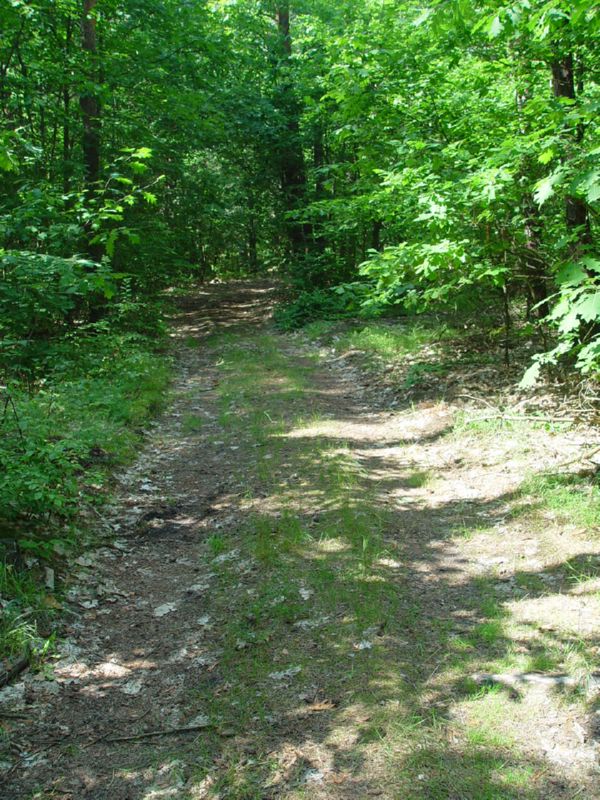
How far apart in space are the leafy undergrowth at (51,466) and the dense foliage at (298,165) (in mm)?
Answer: 42

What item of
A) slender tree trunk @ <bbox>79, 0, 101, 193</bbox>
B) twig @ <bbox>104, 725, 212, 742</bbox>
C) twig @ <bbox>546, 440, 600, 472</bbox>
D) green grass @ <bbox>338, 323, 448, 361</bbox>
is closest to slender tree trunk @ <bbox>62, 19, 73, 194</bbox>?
slender tree trunk @ <bbox>79, 0, 101, 193</bbox>

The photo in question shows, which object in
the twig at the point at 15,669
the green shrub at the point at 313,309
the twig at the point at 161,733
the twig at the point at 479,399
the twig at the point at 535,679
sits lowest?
the twig at the point at 535,679

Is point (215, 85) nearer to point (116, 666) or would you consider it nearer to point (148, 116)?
point (148, 116)

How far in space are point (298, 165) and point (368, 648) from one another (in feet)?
55.4

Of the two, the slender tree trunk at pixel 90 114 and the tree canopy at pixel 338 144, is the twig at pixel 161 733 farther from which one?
the slender tree trunk at pixel 90 114

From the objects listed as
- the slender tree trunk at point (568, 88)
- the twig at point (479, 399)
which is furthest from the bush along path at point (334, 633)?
the slender tree trunk at point (568, 88)

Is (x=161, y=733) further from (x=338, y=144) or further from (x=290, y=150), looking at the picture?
(x=290, y=150)

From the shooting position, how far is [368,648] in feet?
11.6

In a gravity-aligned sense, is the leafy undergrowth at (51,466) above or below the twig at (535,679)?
above

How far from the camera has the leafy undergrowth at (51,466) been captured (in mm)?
3979

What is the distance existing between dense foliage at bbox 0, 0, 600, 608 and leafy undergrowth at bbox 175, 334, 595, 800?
5.28 ft

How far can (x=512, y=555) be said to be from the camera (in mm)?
4457

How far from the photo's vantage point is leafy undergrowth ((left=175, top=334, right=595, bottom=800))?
2.70 meters

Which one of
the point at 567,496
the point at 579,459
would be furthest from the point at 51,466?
the point at 579,459
